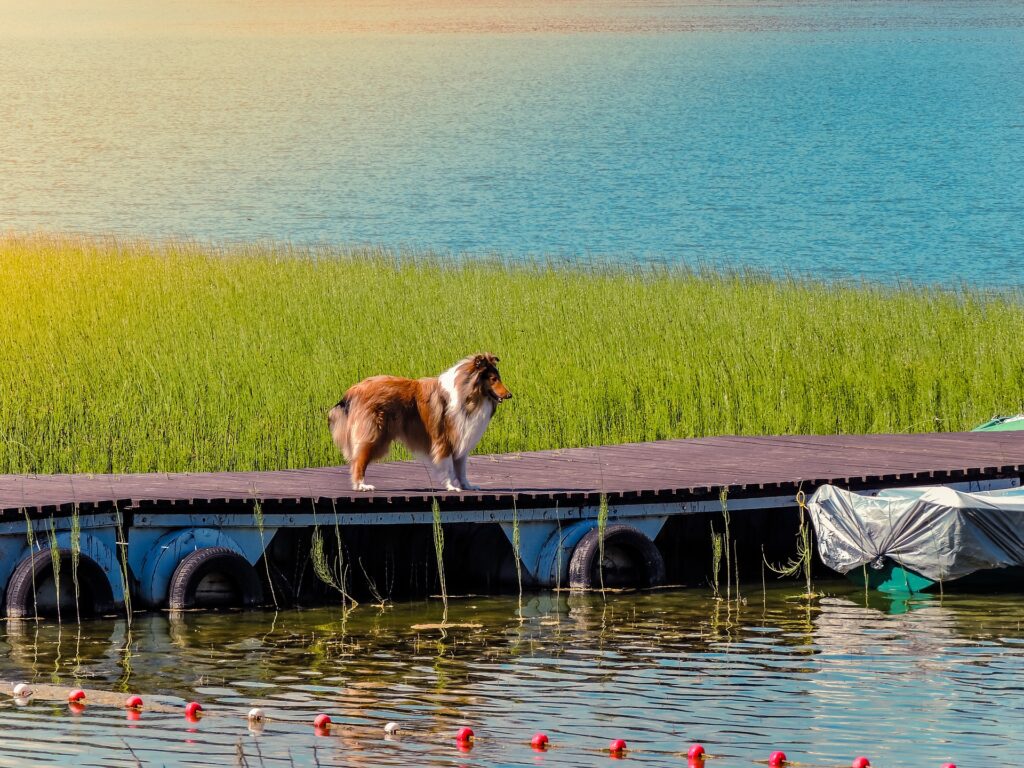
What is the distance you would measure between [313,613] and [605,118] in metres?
60.1

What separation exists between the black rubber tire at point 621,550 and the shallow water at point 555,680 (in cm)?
29

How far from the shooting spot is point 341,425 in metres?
14.7

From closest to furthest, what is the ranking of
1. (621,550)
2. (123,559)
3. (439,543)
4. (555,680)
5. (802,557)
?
(555,680) < (123,559) < (439,543) < (621,550) < (802,557)

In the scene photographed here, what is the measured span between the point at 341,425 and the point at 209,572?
59.9 inches

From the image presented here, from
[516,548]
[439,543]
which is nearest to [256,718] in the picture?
[439,543]

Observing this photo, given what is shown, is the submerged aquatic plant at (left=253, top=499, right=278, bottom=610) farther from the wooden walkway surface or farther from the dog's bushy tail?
the dog's bushy tail

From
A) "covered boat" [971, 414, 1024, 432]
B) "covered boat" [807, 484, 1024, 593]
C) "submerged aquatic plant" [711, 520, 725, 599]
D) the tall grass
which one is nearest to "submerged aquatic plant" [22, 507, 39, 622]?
the tall grass

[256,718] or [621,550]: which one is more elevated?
[621,550]

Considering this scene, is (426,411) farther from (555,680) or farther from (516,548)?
(555,680)

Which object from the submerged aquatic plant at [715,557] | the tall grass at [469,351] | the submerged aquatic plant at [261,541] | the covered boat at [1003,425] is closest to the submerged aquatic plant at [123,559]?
the submerged aquatic plant at [261,541]

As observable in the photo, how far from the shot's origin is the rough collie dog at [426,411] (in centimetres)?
1435

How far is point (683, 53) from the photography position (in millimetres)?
87062

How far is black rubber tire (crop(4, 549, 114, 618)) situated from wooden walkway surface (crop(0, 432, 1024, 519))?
354 mm

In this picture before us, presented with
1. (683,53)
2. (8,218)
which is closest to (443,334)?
(8,218)
